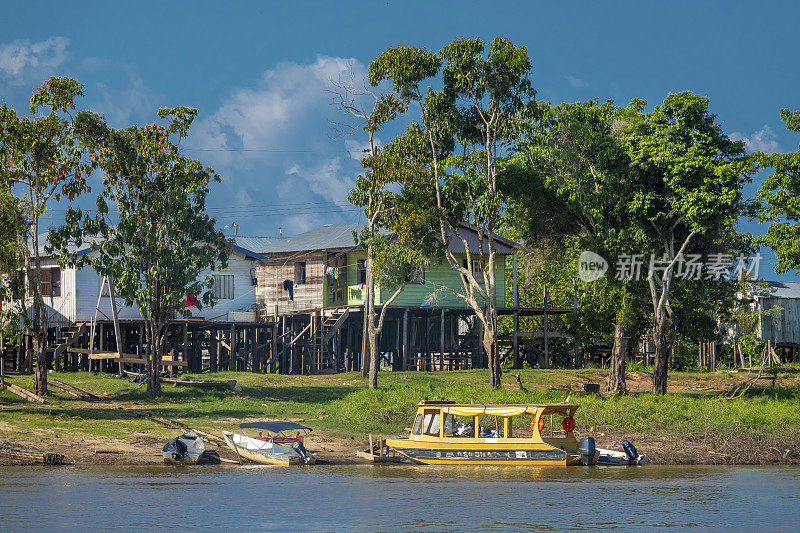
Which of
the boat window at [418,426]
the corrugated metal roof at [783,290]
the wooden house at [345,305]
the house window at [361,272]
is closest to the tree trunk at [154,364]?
the boat window at [418,426]

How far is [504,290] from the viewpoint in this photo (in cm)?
5378

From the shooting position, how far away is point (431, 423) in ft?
90.4

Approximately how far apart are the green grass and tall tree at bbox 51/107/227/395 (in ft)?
11.3

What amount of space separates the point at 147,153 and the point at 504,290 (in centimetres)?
2384

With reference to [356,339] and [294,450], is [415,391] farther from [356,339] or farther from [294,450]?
[356,339]

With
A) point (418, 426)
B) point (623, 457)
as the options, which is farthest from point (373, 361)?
point (623, 457)

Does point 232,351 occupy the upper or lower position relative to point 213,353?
upper

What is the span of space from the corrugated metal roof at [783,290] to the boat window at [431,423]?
113 feet

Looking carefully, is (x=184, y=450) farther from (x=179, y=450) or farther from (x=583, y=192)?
(x=583, y=192)

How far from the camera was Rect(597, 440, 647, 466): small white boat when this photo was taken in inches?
1066

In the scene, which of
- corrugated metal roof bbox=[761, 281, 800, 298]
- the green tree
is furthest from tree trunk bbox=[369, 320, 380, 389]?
corrugated metal roof bbox=[761, 281, 800, 298]

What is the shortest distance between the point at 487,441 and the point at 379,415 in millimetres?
5857

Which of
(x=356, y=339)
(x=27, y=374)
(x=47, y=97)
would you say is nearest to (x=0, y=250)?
(x=47, y=97)

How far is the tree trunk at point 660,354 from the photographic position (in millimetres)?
36812
